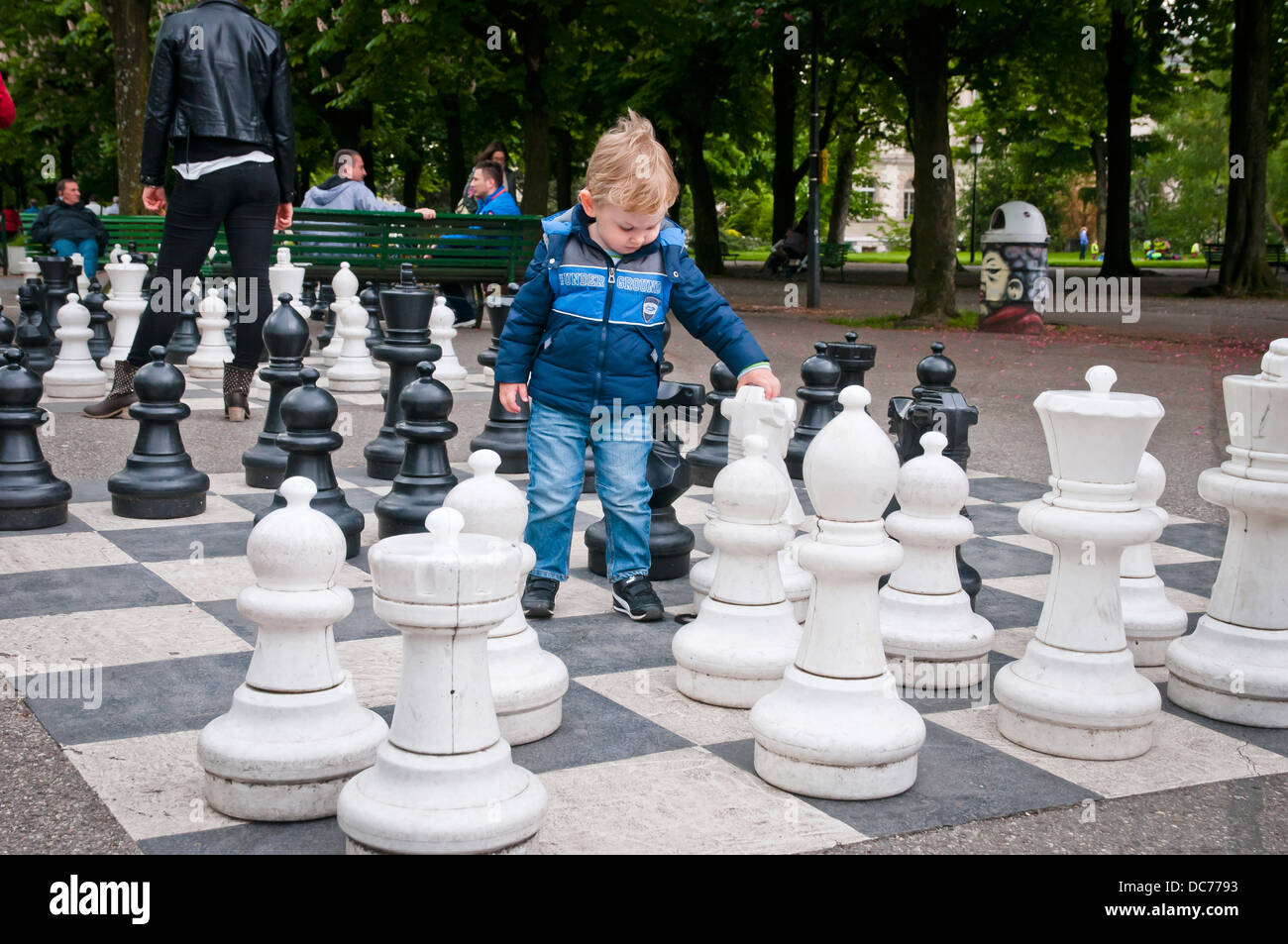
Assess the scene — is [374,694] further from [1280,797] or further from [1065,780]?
[1280,797]

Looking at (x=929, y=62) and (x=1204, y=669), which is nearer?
(x=1204, y=669)

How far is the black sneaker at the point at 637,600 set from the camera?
3434 millimetres

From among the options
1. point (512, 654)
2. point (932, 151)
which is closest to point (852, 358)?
point (512, 654)

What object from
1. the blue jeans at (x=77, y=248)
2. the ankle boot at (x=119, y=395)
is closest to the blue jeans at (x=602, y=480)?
the ankle boot at (x=119, y=395)

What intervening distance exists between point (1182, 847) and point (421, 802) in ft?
3.97

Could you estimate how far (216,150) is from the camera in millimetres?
5793

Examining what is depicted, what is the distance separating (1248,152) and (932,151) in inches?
276

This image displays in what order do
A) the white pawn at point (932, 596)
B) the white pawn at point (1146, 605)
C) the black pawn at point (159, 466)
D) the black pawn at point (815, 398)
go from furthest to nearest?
the black pawn at point (815, 398) → the black pawn at point (159, 466) → the white pawn at point (1146, 605) → the white pawn at point (932, 596)

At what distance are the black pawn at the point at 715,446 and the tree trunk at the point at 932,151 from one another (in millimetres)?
7982

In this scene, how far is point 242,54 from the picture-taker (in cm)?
578

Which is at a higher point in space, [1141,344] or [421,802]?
[1141,344]

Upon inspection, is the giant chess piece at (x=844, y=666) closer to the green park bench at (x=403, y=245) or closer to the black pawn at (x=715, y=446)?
the black pawn at (x=715, y=446)

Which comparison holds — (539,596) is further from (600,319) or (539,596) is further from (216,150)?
(216,150)
